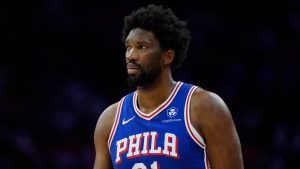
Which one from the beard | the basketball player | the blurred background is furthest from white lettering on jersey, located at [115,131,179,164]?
the blurred background

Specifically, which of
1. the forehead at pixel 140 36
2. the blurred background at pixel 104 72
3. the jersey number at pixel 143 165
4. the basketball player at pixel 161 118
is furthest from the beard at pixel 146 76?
the blurred background at pixel 104 72

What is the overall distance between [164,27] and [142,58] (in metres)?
0.29

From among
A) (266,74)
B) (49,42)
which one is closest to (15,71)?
(49,42)

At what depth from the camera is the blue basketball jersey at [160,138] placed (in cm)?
341

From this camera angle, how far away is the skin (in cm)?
336

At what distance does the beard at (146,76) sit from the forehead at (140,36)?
0.15m

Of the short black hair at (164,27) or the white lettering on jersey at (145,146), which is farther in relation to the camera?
the short black hair at (164,27)

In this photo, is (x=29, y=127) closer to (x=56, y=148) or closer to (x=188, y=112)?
(x=56, y=148)

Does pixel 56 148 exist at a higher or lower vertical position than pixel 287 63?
lower

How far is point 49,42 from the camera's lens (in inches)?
310

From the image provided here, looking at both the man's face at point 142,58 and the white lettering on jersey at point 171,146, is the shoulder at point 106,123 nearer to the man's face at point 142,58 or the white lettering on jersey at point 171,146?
the man's face at point 142,58

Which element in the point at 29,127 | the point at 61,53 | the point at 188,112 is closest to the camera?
the point at 188,112

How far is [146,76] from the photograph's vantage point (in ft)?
11.5

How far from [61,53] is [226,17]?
2.28m
